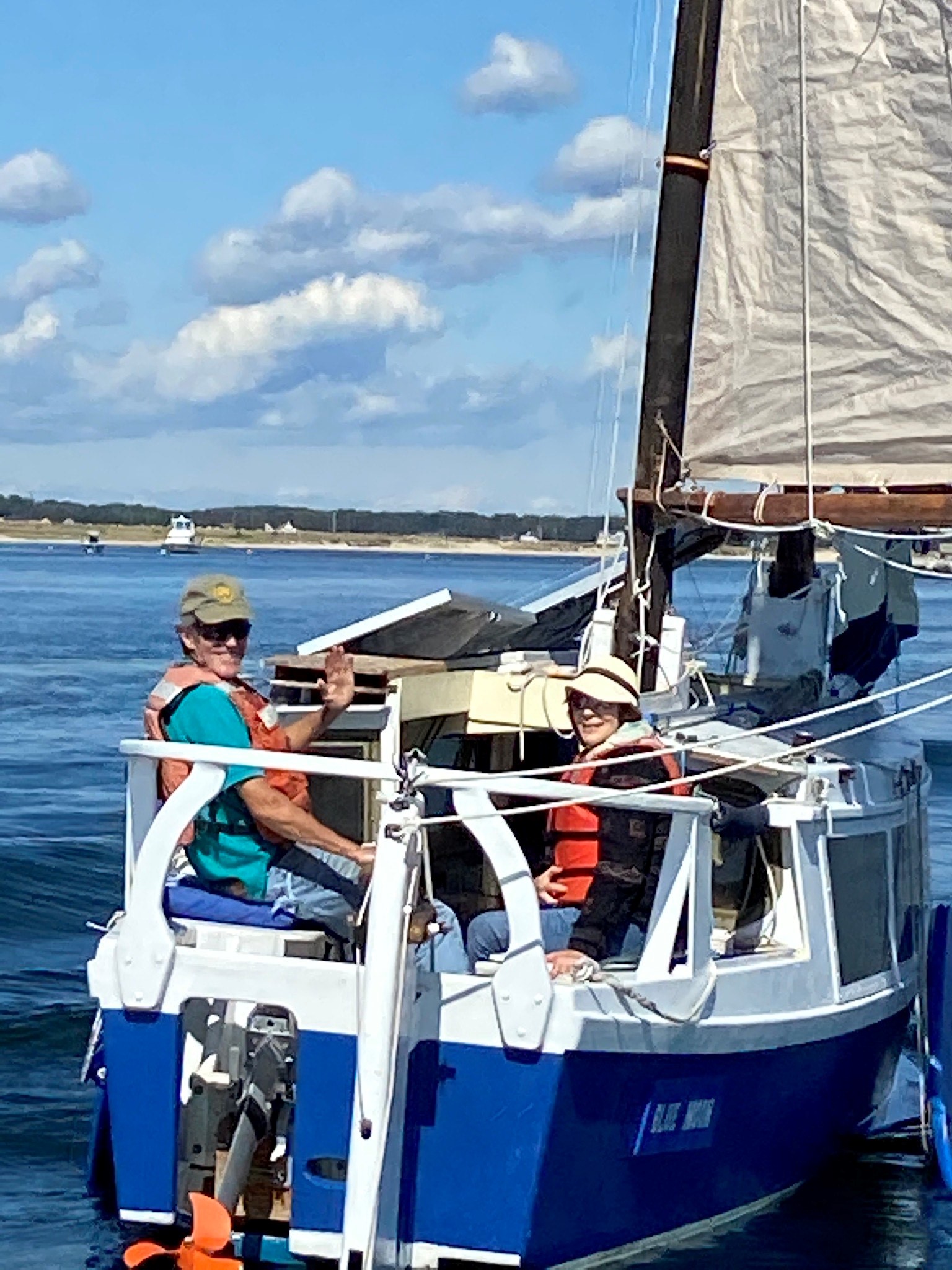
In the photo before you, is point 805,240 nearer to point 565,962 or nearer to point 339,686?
point 339,686

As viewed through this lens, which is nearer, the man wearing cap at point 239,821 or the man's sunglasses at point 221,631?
the man wearing cap at point 239,821

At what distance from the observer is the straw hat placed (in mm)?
9117

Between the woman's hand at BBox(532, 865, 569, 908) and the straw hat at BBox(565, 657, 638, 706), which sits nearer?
the straw hat at BBox(565, 657, 638, 706)

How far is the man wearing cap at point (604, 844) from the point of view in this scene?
9031 millimetres

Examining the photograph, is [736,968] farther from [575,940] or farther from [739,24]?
[739,24]

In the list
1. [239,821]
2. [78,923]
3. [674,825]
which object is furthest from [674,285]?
[78,923]

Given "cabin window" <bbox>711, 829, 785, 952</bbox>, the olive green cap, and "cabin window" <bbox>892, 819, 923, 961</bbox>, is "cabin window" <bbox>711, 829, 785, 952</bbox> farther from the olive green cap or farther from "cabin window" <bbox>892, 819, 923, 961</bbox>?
the olive green cap

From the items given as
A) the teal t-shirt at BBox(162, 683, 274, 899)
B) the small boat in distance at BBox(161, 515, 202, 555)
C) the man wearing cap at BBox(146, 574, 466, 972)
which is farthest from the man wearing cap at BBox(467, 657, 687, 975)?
the small boat in distance at BBox(161, 515, 202, 555)

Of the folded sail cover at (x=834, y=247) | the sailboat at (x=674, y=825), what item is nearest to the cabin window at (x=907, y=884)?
the sailboat at (x=674, y=825)

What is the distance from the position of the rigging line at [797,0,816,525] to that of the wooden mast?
51cm

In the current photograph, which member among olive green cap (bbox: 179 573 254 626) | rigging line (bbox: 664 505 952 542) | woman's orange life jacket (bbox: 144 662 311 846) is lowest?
woman's orange life jacket (bbox: 144 662 311 846)

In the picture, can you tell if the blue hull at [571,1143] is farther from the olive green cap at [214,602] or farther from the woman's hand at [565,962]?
the olive green cap at [214,602]

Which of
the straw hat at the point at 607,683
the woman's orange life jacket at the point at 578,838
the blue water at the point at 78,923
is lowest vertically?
the blue water at the point at 78,923

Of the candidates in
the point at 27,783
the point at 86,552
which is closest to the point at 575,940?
the point at 27,783
